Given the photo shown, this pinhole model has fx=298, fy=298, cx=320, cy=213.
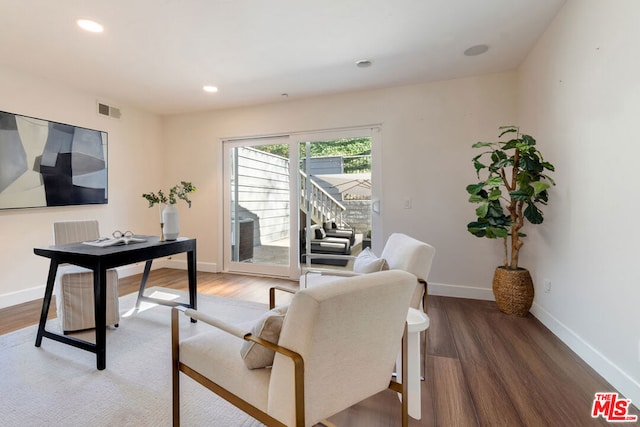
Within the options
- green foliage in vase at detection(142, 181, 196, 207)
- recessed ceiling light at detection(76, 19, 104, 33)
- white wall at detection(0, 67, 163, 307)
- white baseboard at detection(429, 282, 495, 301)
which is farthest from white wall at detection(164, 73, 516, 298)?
white wall at detection(0, 67, 163, 307)

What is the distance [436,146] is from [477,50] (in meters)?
1.06

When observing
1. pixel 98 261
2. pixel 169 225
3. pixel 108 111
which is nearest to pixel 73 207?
pixel 108 111

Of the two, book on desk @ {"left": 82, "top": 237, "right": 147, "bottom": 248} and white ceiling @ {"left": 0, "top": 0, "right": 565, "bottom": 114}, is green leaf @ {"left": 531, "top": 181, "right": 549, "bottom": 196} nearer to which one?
white ceiling @ {"left": 0, "top": 0, "right": 565, "bottom": 114}

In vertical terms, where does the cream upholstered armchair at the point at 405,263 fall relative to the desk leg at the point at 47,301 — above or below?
above

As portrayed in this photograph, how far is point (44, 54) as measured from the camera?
290 cm

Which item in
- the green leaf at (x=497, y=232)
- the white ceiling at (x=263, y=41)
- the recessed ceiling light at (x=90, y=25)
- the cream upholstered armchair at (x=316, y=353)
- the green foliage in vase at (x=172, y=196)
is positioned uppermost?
the white ceiling at (x=263, y=41)

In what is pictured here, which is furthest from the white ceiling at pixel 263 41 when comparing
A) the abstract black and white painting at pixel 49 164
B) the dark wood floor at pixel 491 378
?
the dark wood floor at pixel 491 378

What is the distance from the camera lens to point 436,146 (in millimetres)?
3602

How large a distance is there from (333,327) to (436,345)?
1753mm

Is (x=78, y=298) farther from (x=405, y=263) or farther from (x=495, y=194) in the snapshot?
(x=495, y=194)

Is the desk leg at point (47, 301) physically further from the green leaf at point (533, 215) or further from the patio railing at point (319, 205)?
the green leaf at point (533, 215)

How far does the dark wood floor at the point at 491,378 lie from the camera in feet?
5.10

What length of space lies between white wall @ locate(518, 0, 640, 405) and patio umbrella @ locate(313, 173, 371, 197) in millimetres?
1894

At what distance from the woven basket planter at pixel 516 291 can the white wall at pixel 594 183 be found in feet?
0.40
